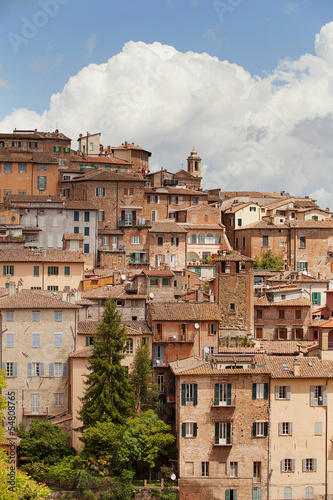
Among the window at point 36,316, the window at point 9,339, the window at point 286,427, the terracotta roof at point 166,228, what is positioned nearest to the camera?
the window at point 286,427

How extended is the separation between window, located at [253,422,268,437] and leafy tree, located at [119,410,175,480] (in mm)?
4251

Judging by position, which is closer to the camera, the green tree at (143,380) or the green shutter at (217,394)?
the green shutter at (217,394)

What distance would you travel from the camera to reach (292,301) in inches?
2108

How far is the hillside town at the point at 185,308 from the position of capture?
41312mm

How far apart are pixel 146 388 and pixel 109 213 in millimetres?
28572

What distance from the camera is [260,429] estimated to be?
41469 mm

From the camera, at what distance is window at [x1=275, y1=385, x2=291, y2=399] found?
41.4 meters

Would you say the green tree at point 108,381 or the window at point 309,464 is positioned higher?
the green tree at point 108,381

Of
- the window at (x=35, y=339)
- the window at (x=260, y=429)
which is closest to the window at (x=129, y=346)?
the window at (x=35, y=339)

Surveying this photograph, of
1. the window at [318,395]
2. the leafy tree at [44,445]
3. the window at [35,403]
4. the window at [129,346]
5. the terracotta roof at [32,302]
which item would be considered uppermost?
the terracotta roof at [32,302]

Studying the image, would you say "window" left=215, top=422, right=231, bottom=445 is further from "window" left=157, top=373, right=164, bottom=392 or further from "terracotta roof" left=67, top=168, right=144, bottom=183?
"terracotta roof" left=67, top=168, right=144, bottom=183

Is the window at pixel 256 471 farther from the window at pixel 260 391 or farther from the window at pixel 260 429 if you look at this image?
the window at pixel 260 391

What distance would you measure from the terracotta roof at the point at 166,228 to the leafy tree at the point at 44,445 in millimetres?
27526

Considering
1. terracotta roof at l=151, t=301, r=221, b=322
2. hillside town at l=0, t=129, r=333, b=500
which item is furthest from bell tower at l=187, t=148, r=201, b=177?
terracotta roof at l=151, t=301, r=221, b=322
